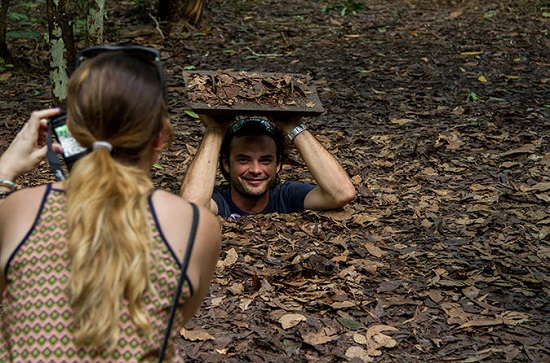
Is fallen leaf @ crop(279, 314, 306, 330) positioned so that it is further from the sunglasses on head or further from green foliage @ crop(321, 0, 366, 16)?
green foliage @ crop(321, 0, 366, 16)

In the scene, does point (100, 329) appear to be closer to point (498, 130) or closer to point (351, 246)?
point (351, 246)

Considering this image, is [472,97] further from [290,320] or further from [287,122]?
[290,320]

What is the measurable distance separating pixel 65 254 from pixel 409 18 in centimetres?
997

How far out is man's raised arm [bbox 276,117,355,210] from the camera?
5.90 metres

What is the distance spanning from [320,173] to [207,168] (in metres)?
0.85

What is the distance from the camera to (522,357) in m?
4.06

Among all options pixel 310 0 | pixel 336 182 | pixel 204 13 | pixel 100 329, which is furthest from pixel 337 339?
pixel 310 0

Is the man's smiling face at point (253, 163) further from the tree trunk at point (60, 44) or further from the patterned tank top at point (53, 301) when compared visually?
the patterned tank top at point (53, 301)

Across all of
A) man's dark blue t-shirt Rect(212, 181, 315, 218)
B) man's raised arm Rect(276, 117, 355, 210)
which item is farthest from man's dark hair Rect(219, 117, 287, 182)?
man's dark blue t-shirt Rect(212, 181, 315, 218)

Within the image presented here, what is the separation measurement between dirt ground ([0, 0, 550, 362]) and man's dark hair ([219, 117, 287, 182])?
61cm

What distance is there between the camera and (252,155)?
5.97m

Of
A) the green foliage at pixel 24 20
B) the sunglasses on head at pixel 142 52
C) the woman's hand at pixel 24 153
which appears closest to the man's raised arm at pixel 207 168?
the woman's hand at pixel 24 153

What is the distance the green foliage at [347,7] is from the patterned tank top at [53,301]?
10.0m

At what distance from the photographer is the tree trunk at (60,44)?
21.9 feet
